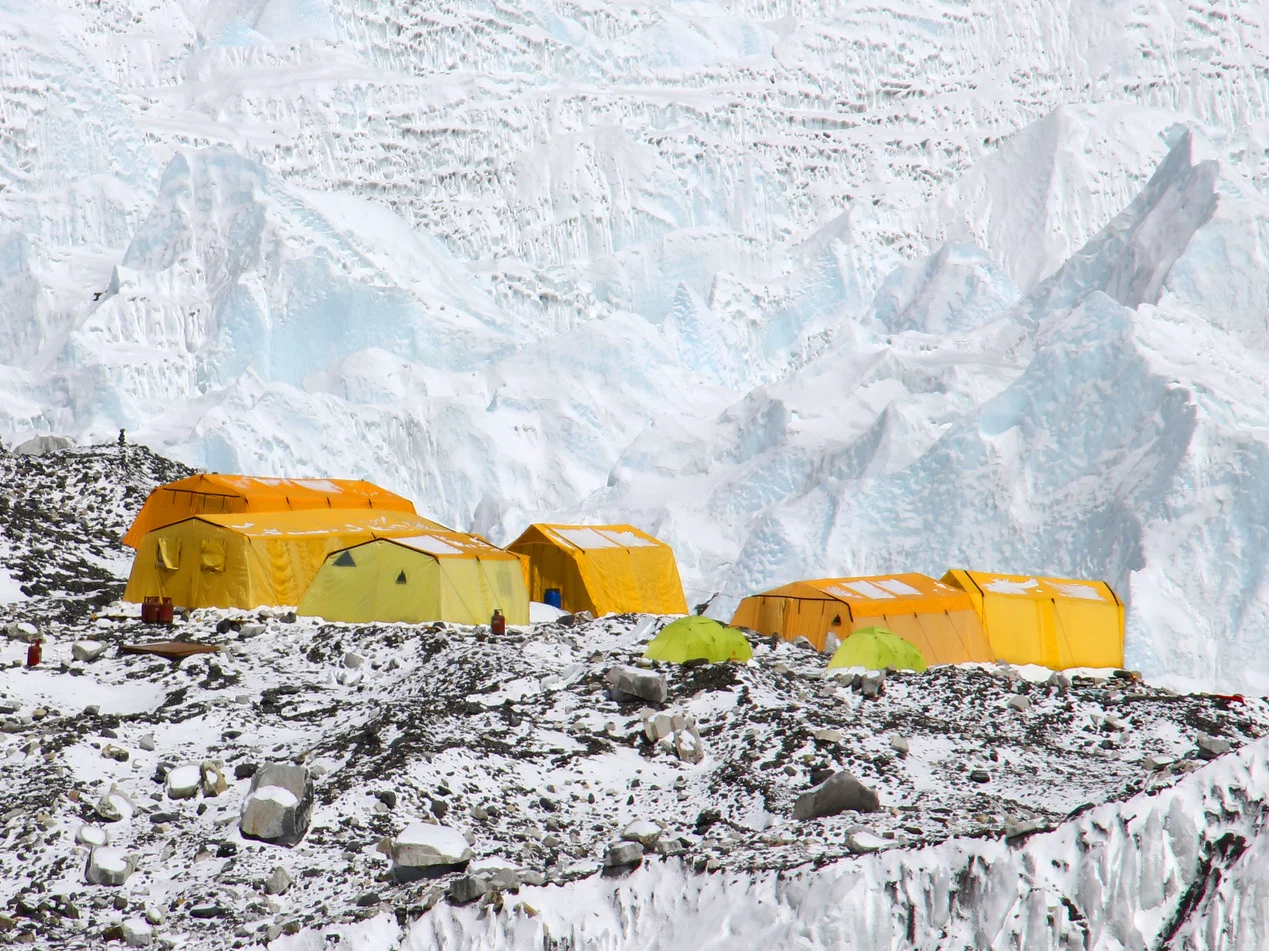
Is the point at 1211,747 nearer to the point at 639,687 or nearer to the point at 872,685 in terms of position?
the point at 872,685

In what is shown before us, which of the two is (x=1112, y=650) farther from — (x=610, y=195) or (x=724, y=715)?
(x=610, y=195)

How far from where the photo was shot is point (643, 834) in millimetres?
10648

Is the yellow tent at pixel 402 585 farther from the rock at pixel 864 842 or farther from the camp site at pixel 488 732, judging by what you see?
the rock at pixel 864 842

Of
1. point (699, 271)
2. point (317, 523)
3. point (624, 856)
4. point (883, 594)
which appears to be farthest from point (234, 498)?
point (699, 271)

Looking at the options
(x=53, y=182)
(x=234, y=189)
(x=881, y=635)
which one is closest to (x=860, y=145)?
(x=234, y=189)

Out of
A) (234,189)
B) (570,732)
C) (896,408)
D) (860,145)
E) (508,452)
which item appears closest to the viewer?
(570,732)

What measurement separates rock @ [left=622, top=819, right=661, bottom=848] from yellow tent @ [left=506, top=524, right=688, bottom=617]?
12.5 metres

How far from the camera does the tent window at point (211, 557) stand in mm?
19703

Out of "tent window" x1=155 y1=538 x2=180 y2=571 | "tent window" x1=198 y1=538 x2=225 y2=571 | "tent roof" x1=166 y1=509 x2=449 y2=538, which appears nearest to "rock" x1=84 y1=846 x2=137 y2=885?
"tent window" x1=198 y1=538 x2=225 y2=571

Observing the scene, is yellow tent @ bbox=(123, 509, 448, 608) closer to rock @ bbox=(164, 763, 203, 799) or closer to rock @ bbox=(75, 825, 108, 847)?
rock @ bbox=(164, 763, 203, 799)

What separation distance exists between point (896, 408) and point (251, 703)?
22.6m

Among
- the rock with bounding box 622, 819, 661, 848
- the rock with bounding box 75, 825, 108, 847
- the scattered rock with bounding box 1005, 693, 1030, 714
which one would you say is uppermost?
the scattered rock with bounding box 1005, 693, 1030, 714

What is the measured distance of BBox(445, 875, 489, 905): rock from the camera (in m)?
9.39

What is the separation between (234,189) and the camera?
57.2 m
